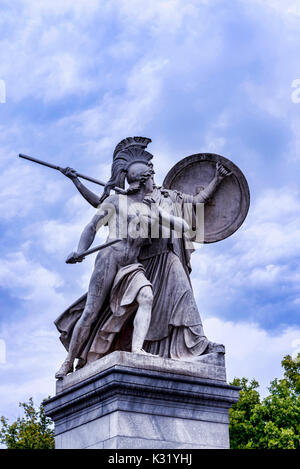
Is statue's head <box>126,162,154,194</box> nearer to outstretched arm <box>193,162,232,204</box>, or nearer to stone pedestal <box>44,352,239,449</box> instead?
outstretched arm <box>193,162,232,204</box>

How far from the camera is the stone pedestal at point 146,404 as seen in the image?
9508 mm

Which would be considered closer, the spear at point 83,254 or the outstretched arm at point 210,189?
the spear at point 83,254

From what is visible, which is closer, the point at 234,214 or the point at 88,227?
the point at 88,227

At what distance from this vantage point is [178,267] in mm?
11445

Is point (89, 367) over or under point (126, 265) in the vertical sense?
under

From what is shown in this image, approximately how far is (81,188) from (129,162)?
1042 mm

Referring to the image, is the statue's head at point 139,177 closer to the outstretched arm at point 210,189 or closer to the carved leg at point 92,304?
the outstretched arm at point 210,189

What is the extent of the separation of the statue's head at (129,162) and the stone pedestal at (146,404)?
10.2 feet

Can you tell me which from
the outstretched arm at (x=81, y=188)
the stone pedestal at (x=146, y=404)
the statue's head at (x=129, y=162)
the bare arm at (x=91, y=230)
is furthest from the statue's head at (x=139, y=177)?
the stone pedestal at (x=146, y=404)
